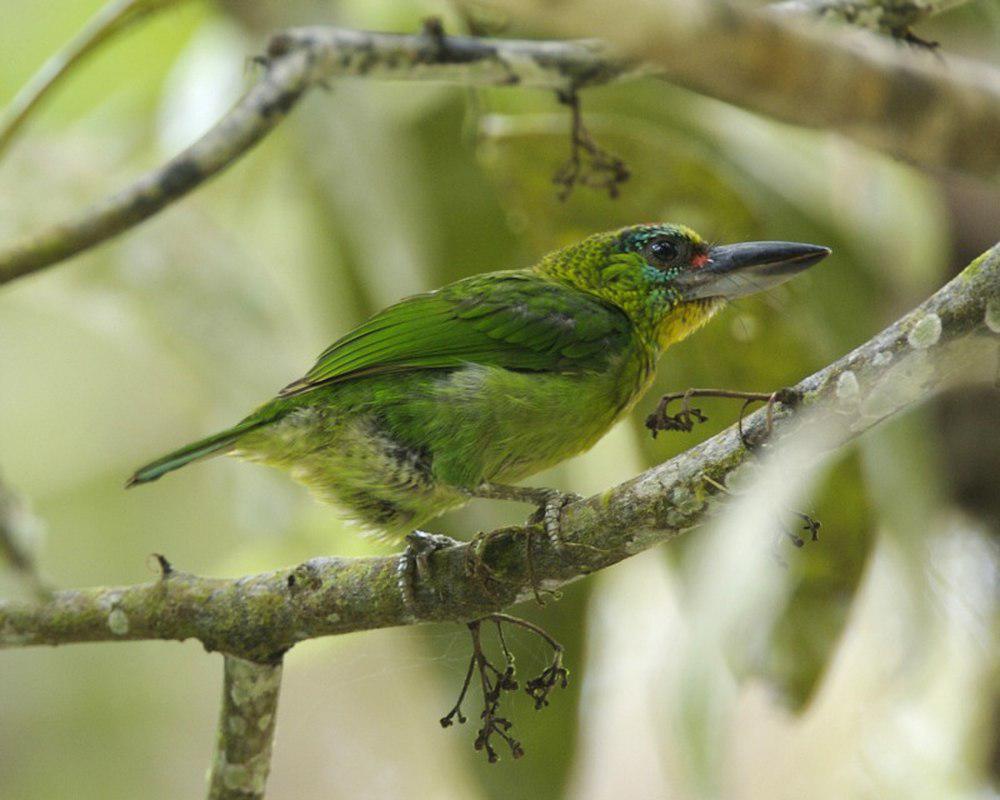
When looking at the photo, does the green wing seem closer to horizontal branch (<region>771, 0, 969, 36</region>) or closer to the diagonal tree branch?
the diagonal tree branch

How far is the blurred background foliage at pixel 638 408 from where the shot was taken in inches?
115

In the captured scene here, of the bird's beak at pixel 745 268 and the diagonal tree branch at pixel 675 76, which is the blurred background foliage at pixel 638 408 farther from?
the diagonal tree branch at pixel 675 76

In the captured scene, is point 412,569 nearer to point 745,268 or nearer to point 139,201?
point 139,201

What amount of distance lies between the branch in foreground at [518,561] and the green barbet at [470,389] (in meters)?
0.31

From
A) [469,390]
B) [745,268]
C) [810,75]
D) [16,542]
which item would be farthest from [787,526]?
[16,542]

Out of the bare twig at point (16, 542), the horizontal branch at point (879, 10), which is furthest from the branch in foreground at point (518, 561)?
the horizontal branch at point (879, 10)

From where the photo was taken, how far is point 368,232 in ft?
12.4

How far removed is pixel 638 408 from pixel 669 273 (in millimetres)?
343

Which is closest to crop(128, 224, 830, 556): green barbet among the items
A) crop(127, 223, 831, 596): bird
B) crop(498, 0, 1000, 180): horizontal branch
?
crop(127, 223, 831, 596): bird

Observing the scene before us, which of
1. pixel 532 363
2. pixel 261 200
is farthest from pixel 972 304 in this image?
pixel 261 200

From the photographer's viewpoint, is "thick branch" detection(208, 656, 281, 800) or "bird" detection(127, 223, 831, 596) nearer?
"thick branch" detection(208, 656, 281, 800)

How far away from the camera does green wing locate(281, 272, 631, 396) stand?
2.85m

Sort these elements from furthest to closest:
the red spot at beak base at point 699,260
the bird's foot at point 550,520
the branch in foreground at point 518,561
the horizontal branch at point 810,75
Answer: the red spot at beak base at point 699,260, the bird's foot at point 550,520, the branch in foreground at point 518,561, the horizontal branch at point 810,75

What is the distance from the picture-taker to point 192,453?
264cm
